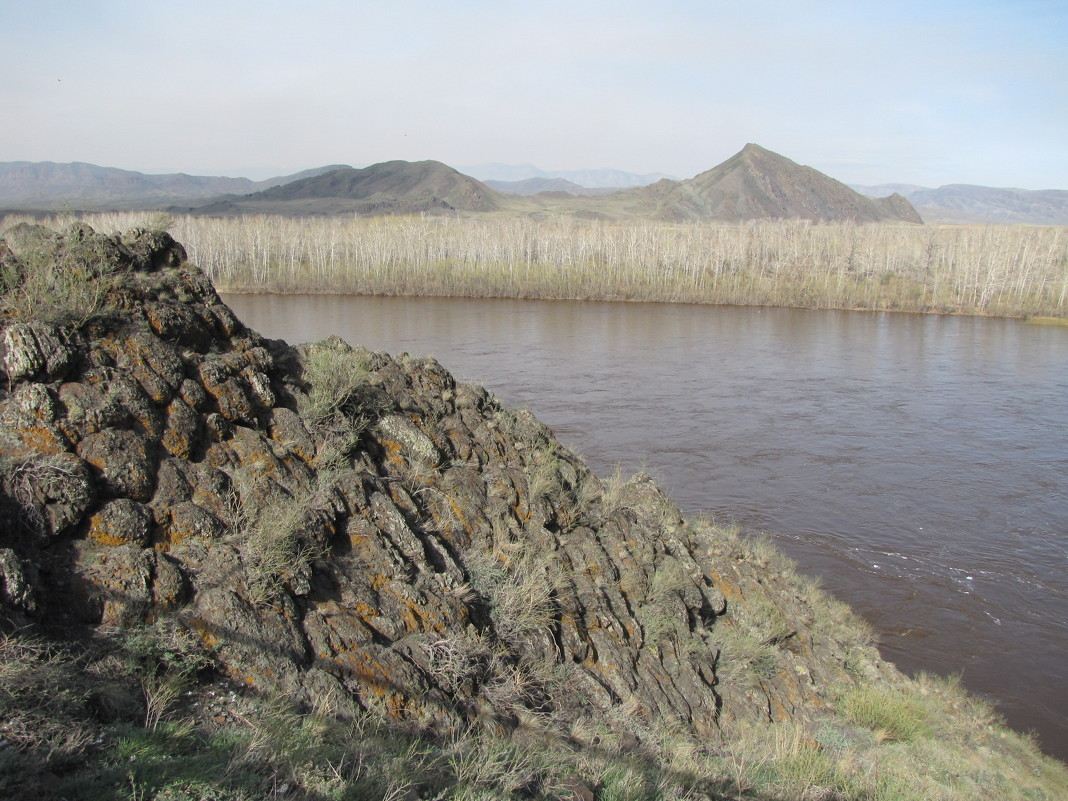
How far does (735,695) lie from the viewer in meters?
7.53

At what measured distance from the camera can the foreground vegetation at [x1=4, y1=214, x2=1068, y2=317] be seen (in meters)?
57.3

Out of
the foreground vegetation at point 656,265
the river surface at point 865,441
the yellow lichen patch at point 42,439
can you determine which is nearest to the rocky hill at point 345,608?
the yellow lichen patch at point 42,439

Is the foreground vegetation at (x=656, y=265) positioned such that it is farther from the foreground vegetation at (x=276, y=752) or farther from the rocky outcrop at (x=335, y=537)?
the foreground vegetation at (x=276, y=752)

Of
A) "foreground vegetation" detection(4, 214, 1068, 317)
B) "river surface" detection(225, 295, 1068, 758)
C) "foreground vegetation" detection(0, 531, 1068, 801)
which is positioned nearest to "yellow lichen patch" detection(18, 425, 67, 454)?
"foreground vegetation" detection(0, 531, 1068, 801)

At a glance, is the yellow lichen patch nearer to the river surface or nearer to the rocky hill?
the rocky hill

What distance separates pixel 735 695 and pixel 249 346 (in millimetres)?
6762

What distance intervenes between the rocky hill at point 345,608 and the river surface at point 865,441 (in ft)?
11.2

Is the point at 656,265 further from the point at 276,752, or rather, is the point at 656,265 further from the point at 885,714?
the point at 276,752

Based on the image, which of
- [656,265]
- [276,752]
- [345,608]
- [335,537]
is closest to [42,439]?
[335,537]

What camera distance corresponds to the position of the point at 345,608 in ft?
18.0

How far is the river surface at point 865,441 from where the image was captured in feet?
40.5

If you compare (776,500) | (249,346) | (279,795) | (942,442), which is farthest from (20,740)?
(942,442)

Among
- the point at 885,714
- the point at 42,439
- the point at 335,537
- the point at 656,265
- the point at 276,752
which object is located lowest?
the point at 885,714

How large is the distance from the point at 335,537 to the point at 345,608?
79 centimetres
